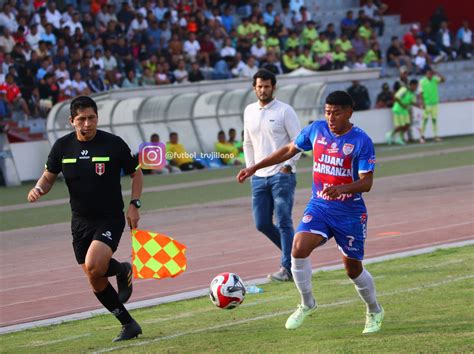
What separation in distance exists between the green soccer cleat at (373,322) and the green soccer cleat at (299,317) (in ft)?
1.70

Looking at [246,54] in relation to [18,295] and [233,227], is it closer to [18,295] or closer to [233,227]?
[233,227]

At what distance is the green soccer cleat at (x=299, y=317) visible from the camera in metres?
9.08

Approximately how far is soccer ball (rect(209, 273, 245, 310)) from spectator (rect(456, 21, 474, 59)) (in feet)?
112

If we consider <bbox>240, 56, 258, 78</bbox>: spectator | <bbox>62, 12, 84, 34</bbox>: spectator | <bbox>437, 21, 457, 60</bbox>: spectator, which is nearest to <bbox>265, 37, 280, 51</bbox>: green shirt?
<bbox>240, 56, 258, 78</bbox>: spectator

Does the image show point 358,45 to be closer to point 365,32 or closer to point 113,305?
point 365,32

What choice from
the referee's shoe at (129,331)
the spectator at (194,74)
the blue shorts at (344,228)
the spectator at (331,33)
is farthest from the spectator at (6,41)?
the blue shorts at (344,228)

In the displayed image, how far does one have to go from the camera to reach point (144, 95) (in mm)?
30672

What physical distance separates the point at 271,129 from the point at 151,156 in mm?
2161

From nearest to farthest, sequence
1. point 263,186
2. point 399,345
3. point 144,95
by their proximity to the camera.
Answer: point 399,345
point 263,186
point 144,95

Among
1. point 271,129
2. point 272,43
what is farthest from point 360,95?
point 271,129

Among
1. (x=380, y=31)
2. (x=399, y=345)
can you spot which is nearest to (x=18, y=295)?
(x=399, y=345)

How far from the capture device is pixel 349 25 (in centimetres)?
4025

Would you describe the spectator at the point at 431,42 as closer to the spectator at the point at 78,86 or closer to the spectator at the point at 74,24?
the spectator at the point at 74,24

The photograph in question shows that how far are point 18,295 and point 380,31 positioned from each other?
31509mm
